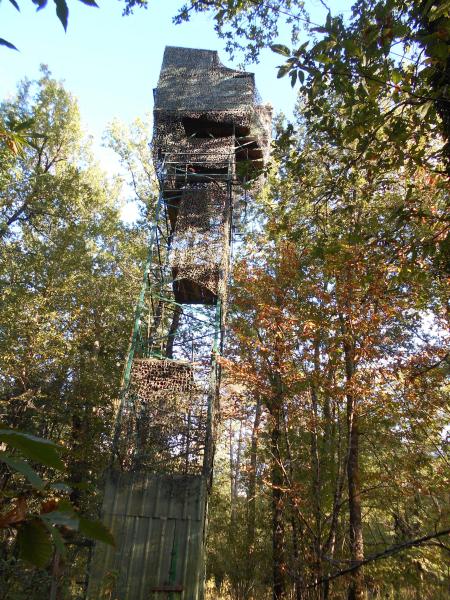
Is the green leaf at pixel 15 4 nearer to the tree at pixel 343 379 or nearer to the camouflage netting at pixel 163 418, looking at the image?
the tree at pixel 343 379

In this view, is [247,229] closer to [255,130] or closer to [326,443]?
[255,130]

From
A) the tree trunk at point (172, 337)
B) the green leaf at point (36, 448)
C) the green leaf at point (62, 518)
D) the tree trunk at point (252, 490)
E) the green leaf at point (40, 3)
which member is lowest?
the green leaf at point (62, 518)

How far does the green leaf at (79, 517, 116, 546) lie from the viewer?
27.8 inches

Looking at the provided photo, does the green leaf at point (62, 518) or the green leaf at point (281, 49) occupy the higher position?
the green leaf at point (281, 49)

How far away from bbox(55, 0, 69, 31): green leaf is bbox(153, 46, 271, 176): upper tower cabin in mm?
9865

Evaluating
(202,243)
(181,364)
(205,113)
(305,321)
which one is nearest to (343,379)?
(305,321)

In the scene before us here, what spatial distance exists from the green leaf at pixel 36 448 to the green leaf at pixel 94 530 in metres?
0.10

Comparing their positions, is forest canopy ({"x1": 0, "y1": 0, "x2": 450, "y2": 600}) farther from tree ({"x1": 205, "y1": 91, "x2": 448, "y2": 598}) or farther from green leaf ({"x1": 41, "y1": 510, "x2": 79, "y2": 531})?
green leaf ({"x1": 41, "y1": 510, "x2": 79, "y2": 531})

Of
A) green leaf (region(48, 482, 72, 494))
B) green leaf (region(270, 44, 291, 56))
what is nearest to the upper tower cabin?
green leaf (region(270, 44, 291, 56))

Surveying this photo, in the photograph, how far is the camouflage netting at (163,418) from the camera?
7364 mm

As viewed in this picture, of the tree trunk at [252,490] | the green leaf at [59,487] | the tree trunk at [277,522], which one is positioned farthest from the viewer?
the tree trunk at [252,490]

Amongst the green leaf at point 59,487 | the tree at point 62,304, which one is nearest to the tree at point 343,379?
the tree at point 62,304

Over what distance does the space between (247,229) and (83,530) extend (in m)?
14.7

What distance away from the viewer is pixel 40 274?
43.1 feet
